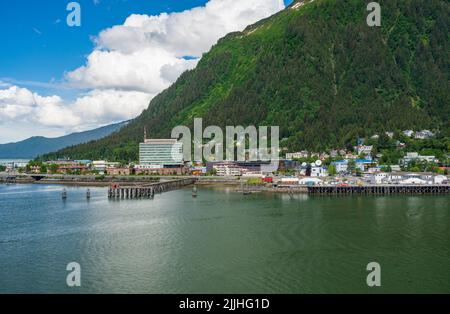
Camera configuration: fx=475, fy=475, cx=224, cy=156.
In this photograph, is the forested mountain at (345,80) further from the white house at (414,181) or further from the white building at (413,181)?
the white house at (414,181)

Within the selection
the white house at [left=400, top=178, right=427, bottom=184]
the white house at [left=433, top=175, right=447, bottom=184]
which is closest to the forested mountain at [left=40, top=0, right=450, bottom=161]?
the white house at [left=400, top=178, right=427, bottom=184]

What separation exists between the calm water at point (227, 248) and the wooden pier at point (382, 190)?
16792 millimetres

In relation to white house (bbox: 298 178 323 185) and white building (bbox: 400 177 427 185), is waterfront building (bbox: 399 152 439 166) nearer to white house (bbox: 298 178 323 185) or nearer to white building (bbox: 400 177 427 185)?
white building (bbox: 400 177 427 185)

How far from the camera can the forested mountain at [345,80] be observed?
512ft

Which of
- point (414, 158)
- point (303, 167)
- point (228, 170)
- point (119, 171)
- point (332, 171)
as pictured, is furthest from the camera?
point (119, 171)

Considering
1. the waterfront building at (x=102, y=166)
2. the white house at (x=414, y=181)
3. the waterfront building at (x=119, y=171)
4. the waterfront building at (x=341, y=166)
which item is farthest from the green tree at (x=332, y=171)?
the waterfront building at (x=102, y=166)

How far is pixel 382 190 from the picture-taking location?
8162 cm

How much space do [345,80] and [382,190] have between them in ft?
341

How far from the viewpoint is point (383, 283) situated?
29.0m

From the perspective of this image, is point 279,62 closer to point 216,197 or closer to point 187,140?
point 187,140

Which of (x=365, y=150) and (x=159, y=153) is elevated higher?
(x=159, y=153)

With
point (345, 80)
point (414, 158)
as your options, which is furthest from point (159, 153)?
point (414, 158)

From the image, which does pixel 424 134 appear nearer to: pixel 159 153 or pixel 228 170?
pixel 228 170

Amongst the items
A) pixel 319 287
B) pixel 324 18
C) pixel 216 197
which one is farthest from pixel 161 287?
pixel 324 18
